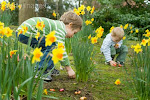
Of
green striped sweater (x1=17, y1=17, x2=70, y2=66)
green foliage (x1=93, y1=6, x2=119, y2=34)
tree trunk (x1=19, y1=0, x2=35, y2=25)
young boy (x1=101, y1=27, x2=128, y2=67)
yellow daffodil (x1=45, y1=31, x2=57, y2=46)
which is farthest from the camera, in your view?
tree trunk (x1=19, y1=0, x2=35, y2=25)

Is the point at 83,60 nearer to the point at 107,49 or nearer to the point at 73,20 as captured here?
A: the point at 73,20

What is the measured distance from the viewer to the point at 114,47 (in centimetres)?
355

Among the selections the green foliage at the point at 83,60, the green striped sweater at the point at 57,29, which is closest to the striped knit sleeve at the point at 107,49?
the green foliage at the point at 83,60

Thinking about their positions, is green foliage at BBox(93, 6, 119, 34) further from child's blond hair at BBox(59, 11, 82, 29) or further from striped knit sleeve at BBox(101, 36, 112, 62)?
child's blond hair at BBox(59, 11, 82, 29)

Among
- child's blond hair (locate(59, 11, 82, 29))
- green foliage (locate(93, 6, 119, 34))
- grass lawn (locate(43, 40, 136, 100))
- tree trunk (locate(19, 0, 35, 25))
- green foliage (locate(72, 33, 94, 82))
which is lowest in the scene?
grass lawn (locate(43, 40, 136, 100))

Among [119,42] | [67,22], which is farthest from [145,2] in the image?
[67,22]

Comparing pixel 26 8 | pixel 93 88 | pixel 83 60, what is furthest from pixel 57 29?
pixel 26 8

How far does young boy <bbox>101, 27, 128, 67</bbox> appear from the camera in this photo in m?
3.34

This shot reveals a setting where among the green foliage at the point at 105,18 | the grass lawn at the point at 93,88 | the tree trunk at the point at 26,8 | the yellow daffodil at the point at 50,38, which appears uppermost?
the tree trunk at the point at 26,8

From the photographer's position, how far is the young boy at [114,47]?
3340mm

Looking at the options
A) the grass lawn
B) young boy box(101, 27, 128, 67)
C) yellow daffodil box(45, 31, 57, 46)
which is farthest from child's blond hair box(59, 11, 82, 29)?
yellow daffodil box(45, 31, 57, 46)

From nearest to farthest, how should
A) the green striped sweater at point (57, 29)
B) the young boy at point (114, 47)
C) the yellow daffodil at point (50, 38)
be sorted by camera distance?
the yellow daffodil at point (50, 38), the green striped sweater at point (57, 29), the young boy at point (114, 47)

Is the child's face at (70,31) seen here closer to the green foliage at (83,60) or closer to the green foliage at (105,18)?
the green foliage at (83,60)

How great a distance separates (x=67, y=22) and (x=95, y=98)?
960 millimetres
